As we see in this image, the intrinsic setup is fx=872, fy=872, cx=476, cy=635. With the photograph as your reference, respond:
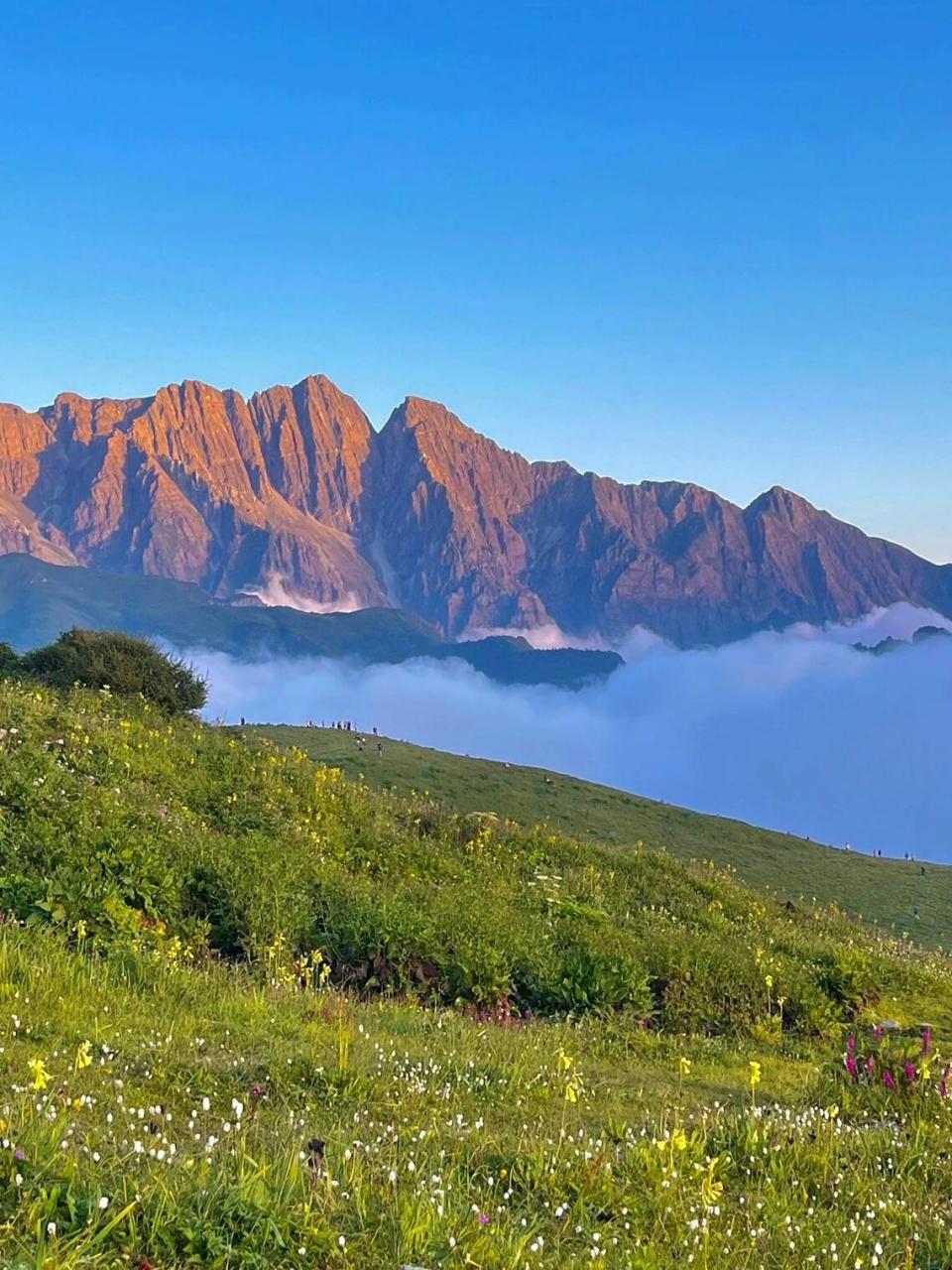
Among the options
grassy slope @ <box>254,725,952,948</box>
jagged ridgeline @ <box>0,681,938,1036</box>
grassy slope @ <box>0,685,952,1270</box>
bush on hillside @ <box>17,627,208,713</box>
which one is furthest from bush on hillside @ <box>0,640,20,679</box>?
grassy slope @ <box>254,725,952,948</box>

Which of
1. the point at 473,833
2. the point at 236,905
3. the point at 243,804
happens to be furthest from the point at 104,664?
the point at 236,905

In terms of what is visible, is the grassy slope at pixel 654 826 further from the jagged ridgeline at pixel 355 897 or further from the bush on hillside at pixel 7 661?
the jagged ridgeline at pixel 355 897

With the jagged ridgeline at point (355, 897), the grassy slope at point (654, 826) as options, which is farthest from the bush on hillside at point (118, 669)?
the grassy slope at point (654, 826)

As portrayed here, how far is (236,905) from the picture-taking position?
503 inches

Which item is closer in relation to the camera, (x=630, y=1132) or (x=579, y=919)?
(x=630, y=1132)

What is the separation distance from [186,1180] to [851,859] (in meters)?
66.8

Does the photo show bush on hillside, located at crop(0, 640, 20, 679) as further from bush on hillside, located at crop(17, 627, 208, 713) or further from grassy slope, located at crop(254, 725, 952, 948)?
grassy slope, located at crop(254, 725, 952, 948)

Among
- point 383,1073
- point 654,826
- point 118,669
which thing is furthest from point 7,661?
point 654,826

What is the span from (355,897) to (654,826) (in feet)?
172

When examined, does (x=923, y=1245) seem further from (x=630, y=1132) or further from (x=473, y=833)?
(x=473, y=833)

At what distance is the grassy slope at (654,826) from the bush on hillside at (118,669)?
26358 millimetres

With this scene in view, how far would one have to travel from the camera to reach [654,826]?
2499 inches

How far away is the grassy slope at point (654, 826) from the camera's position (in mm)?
51406

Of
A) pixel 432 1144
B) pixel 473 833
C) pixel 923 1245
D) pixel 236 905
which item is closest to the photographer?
pixel 923 1245
